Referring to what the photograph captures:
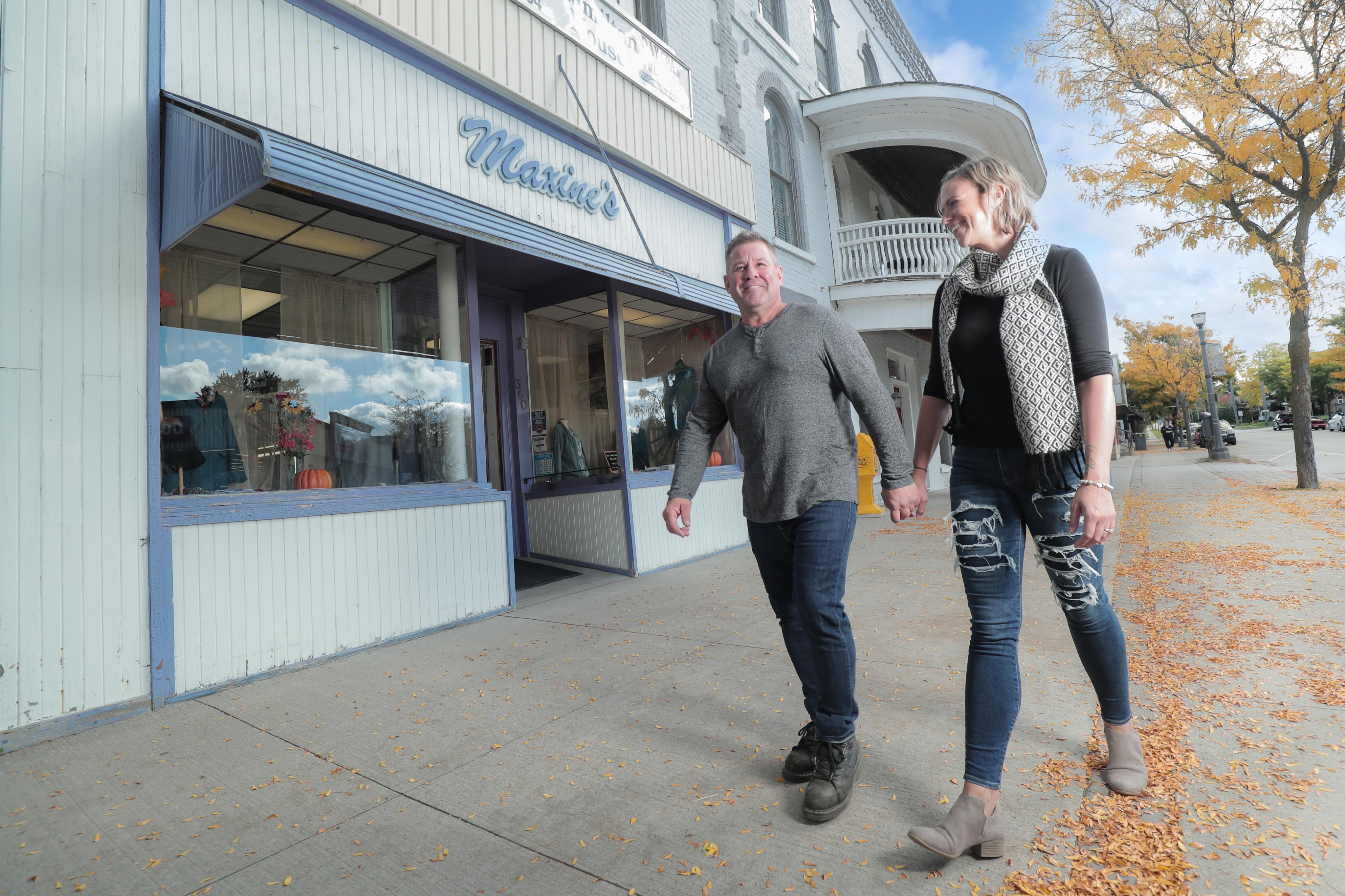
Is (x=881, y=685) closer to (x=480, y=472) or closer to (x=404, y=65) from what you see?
(x=480, y=472)

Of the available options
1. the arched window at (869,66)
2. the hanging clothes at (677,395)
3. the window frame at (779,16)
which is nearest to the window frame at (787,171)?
the window frame at (779,16)

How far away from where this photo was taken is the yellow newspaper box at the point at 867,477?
10.2 m

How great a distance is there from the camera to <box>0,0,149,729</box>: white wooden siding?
3084 mm

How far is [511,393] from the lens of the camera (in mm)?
7629

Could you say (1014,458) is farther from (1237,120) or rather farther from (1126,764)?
(1237,120)

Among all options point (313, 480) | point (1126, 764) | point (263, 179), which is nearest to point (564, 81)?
point (263, 179)

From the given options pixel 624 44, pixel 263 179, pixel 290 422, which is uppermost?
pixel 624 44

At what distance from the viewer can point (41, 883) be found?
1.91m

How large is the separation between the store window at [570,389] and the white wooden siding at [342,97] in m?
1.24

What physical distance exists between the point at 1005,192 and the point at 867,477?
866 cm

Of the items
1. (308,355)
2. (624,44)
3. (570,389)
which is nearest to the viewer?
(308,355)

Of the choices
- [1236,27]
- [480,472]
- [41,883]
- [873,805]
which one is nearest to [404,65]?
[480,472]

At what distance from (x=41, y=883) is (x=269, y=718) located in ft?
4.15

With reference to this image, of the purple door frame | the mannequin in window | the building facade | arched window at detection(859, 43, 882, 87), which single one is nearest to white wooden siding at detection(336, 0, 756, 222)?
the building facade
